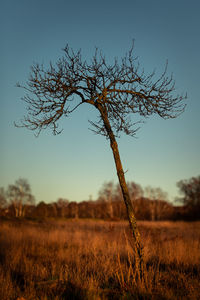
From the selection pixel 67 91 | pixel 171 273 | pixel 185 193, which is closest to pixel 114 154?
pixel 67 91

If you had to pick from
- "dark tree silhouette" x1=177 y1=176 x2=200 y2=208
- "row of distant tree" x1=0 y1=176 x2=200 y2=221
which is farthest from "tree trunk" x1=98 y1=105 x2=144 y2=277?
"dark tree silhouette" x1=177 y1=176 x2=200 y2=208

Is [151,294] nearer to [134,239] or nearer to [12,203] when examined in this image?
[134,239]

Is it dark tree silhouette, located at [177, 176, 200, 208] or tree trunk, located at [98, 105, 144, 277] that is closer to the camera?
tree trunk, located at [98, 105, 144, 277]

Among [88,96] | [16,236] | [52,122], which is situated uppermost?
[88,96]

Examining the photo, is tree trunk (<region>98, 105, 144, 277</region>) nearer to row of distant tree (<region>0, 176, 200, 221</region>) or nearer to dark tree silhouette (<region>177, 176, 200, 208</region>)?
row of distant tree (<region>0, 176, 200, 221</region>)

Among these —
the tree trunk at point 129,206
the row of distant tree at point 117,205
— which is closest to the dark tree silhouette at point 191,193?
the row of distant tree at point 117,205

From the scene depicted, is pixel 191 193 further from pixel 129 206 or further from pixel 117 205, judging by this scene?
pixel 129 206

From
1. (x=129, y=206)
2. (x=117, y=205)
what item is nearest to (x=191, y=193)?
(x=117, y=205)

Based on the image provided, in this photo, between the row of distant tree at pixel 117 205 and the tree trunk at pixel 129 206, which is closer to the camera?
the tree trunk at pixel 129 206

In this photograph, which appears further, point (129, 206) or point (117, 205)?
point (117, 205)

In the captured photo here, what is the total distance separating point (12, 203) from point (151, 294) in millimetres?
52714

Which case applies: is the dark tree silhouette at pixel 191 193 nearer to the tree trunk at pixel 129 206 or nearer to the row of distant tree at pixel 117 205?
the row of distant tree at pixel 117 205

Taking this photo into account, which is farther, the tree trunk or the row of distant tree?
the row of distant tree

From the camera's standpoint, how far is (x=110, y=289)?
126 inches
